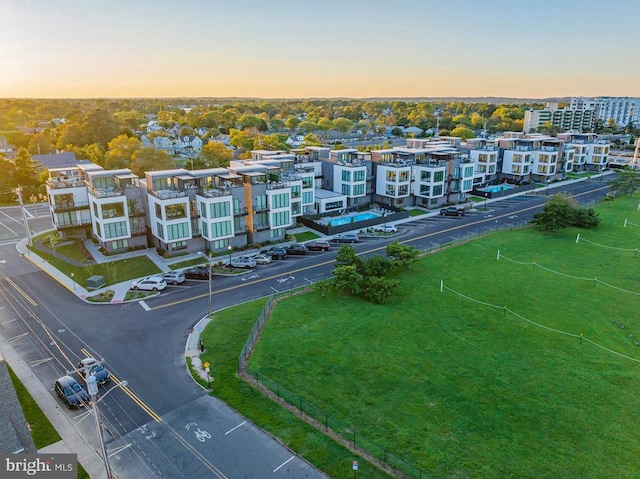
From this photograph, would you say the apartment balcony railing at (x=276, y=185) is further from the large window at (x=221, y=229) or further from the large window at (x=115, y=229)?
the large window at (x=115, y=229)

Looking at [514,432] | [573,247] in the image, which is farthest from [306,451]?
[573,247]

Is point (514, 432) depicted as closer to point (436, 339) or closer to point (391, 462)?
point (391, 462)

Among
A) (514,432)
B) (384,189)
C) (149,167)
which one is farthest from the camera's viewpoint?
(149,167)

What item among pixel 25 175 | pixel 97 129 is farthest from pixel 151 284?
pixel 97 129

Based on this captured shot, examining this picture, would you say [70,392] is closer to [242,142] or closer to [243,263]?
[243,263]

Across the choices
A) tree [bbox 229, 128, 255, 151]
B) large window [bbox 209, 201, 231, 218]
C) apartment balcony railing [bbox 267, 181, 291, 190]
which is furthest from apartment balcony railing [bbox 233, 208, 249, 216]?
tree [bbox 229, 128, 255, 151]

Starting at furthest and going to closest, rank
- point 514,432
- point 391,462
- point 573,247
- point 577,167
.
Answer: point 577,167
point 573,247
point 514,432
point 391,462

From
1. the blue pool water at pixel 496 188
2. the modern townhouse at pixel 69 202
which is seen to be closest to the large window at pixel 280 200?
the modern townhouse at pixel 69 202
